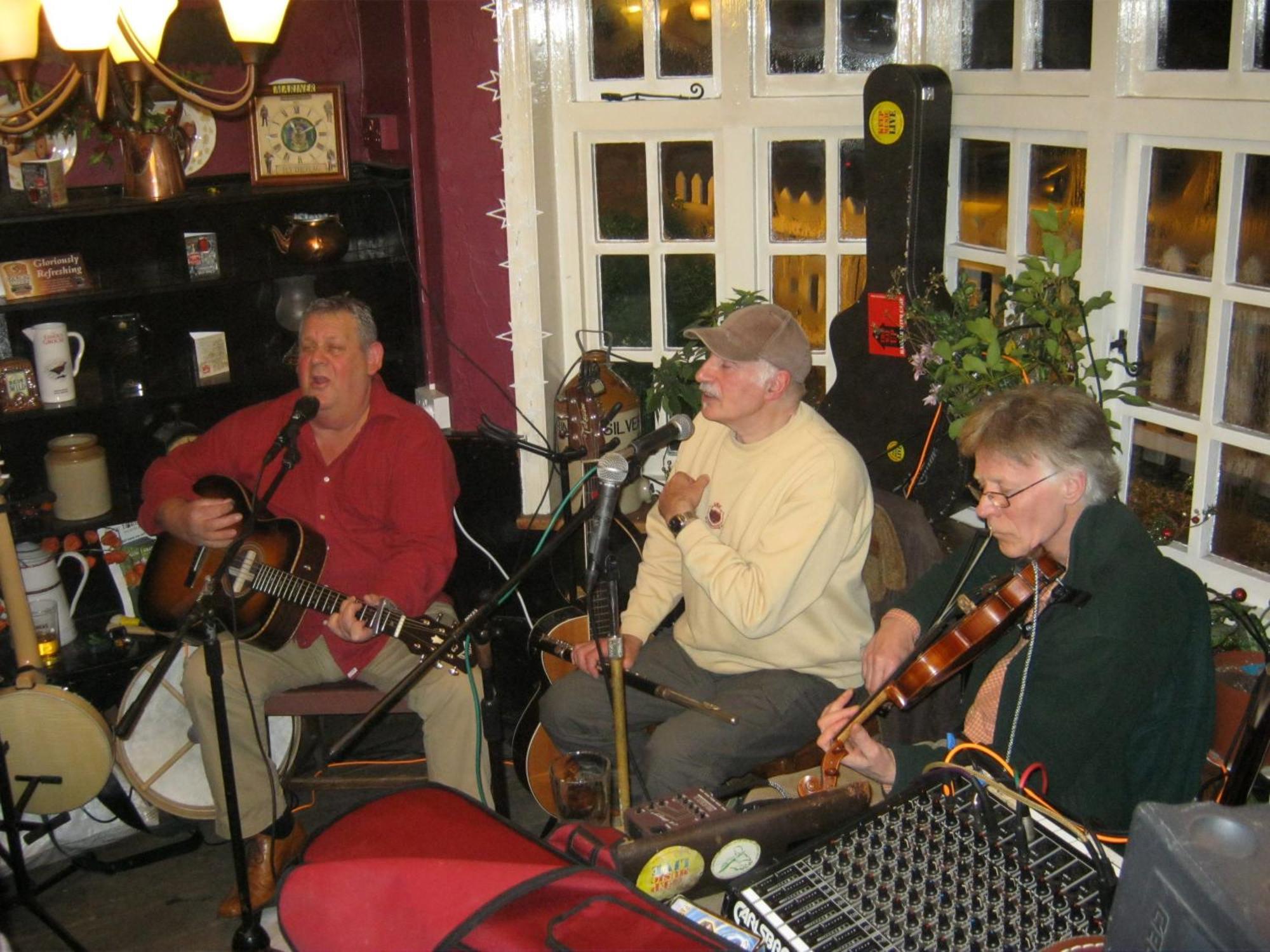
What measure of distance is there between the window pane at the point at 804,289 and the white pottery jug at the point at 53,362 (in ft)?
6.67

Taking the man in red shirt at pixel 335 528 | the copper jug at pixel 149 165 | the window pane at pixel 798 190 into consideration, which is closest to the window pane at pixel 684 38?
the window pane at pixel 798 190

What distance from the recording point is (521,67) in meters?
3.56

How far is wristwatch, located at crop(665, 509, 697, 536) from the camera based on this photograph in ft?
8.55

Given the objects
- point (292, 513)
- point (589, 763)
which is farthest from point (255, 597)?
point (589, 763)

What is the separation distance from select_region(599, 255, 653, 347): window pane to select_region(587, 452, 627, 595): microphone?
169 centimetres

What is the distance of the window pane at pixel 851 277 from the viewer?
11.5 feet

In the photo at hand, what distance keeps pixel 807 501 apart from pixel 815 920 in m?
1.21

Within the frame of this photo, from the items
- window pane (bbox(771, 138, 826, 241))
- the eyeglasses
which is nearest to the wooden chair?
the eyeglasses

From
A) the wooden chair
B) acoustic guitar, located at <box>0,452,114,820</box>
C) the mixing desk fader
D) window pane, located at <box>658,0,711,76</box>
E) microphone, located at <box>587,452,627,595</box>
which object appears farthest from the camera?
window pane, located at <box>658,0,711,76</box>

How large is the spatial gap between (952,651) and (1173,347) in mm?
1092

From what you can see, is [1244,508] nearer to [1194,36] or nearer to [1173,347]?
[1173,347]

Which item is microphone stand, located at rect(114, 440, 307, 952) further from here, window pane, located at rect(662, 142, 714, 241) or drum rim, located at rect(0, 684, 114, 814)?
window pane, located at rect(662, 142, 714, 241)

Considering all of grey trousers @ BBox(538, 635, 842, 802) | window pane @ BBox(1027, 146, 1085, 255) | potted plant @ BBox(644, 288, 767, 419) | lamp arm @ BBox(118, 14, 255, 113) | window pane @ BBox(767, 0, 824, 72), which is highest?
window pane @ BBox(767, 0, 824, 72)

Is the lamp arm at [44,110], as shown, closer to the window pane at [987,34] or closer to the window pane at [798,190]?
the window pane at [798,190]
